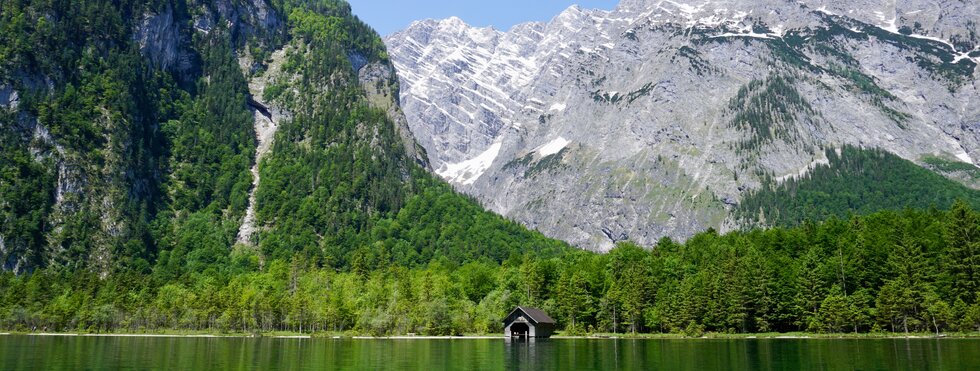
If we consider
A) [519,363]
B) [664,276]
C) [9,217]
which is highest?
[9,217]

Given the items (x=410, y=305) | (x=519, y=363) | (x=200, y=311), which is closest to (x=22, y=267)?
(x=200, y=311)

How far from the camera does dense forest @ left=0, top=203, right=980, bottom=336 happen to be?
11500 centimetres

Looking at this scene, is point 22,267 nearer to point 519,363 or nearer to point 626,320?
point 626,320

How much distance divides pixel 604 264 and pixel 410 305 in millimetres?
45540

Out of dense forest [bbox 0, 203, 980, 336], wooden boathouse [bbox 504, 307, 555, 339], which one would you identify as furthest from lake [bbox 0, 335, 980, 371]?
wooden boathouse [bbox 504, 307, 555, 339]

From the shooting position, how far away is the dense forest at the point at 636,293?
377 feet

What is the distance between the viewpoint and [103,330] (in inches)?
6088

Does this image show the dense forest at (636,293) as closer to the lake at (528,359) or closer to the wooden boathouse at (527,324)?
the wooden boathouse at (527,324)

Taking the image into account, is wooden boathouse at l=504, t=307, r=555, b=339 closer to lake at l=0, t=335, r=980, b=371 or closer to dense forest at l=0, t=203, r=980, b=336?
dense forest at l=0, t=203, r=980, b=336

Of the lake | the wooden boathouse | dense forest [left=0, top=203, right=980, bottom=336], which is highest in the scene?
dense forest [left=0, top=203, right=980, bottom=336]

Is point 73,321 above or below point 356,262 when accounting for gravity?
below

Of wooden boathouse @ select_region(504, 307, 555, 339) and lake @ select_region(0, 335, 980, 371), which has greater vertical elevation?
wooden boathouse @ select_region(504, 307, 555, 339)

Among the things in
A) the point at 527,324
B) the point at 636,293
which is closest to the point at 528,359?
the point at 527,324

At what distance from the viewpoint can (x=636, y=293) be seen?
13225 cm
